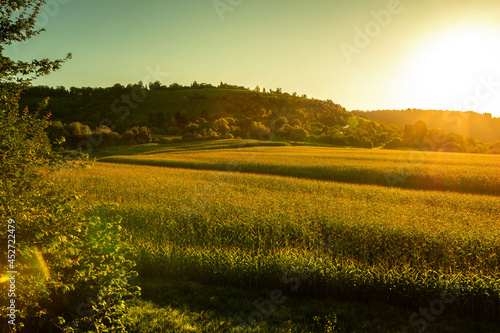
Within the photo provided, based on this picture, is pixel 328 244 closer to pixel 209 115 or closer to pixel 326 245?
pixel 326 245

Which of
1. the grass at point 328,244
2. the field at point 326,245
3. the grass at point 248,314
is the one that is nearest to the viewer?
the grass at point 248,314

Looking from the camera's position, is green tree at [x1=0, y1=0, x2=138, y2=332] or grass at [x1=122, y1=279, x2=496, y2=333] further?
grass at [x1=122, y1=279, x2=496, y2=333]

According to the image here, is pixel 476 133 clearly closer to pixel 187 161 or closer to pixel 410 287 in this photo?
pixel 187 161

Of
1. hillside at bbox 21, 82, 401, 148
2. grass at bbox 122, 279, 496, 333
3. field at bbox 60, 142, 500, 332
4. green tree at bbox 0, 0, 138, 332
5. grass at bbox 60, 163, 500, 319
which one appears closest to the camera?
green tree at bbox 0, 0, 138, 332

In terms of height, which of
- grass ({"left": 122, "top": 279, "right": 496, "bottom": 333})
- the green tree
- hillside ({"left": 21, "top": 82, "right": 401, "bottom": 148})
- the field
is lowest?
grass ({"left": 122, "top": 279, "right": 496, "bottom": 333})

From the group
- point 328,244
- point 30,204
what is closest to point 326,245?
point 328,244

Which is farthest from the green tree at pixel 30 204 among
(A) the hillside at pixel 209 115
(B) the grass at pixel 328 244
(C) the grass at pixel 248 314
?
(A) the hillside at pixel 209 115

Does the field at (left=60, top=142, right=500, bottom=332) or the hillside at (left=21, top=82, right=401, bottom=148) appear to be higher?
the hillside at (left=21, top=82, right=401, bottom=148)

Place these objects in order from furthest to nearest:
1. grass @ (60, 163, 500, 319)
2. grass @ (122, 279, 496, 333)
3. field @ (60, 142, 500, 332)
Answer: grass @ (60, 163, 500, 319)
field @ (60, 142, 500, 332)
grass @ (122, 279, 496, 333)

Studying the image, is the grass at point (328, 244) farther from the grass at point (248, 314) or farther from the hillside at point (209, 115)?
the hillside at point (209, 115)

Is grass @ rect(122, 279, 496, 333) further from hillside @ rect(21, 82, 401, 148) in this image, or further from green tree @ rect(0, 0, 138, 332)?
hillside @ rect(21, 82, 401, 148)

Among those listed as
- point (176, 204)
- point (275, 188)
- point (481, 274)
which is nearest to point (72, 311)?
point (176, 204)

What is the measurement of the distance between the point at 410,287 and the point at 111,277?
7.38m

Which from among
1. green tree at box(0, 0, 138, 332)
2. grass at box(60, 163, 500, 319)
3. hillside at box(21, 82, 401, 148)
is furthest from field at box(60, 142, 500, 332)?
hillside at box(21, 82, 401, 148)
